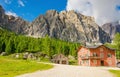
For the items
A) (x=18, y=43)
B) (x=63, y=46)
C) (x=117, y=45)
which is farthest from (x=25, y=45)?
(x=117, y=45)

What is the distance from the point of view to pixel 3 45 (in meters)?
171

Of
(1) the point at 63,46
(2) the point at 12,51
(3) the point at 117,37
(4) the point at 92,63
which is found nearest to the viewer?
(4) the point at 92,63

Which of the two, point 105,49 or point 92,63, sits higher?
point 105,49

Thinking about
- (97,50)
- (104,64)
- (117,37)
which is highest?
(117,37)

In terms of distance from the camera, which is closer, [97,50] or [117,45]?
[97,50]

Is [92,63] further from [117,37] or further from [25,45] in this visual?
[25,45]

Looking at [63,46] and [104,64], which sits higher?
[63,46]

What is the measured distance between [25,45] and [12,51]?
44.0 ft

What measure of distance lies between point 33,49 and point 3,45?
922 inches

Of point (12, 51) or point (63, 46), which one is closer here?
point (12, 51)

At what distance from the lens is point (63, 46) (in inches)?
7141

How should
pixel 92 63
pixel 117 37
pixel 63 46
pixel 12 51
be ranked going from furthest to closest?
1. pixel 63 46
2. pixel 12 51
3. pixel 117 37
4. pixel 92 63

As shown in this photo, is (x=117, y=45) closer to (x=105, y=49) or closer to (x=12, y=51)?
(x=105, y=49)

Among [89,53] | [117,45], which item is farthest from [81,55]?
[117,45]
